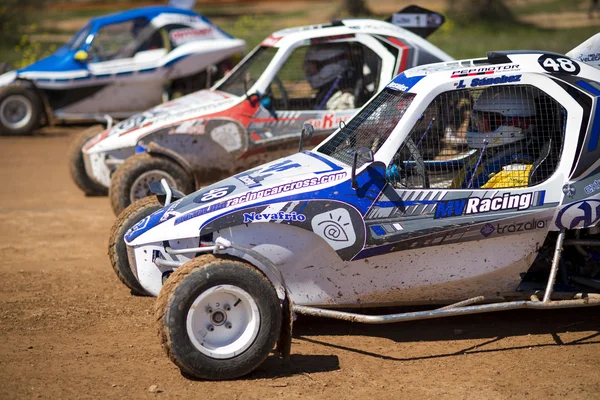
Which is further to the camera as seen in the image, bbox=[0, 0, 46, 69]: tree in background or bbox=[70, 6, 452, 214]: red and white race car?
bbox=[0, 0, 46, 69]: tree in background

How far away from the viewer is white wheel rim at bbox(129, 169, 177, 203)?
859 centimetres

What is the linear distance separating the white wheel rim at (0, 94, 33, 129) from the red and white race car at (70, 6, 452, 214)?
5.87 metres

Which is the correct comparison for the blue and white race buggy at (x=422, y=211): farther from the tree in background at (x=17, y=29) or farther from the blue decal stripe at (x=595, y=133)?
the tree in background at (x=17, y=29)

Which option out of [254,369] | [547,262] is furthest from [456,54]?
[254,369]

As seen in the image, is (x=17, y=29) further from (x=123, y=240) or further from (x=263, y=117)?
(x=123, y=240)

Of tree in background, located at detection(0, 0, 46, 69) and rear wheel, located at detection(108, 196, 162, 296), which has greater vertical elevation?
tree in background, located at detection(0, 0, 46, 69)

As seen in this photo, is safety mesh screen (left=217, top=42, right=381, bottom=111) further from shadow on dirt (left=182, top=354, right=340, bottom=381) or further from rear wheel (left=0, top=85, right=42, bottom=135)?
rear wheel (left=0, top=85, right=42, bottom=135)

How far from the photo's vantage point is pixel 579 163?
5.52 meters

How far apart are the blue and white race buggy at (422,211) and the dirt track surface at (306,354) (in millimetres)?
287

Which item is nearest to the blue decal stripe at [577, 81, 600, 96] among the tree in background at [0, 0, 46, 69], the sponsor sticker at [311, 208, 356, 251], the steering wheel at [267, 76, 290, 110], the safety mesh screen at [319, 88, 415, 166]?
the safety mesh screen at [319, 88, 415, 166]

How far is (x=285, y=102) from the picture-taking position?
9.09 metres

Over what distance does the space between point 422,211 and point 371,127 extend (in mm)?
757

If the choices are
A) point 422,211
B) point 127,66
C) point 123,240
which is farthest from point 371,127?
point 127,66

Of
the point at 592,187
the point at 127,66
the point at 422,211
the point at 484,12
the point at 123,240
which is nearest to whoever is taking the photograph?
the point at 422,211
